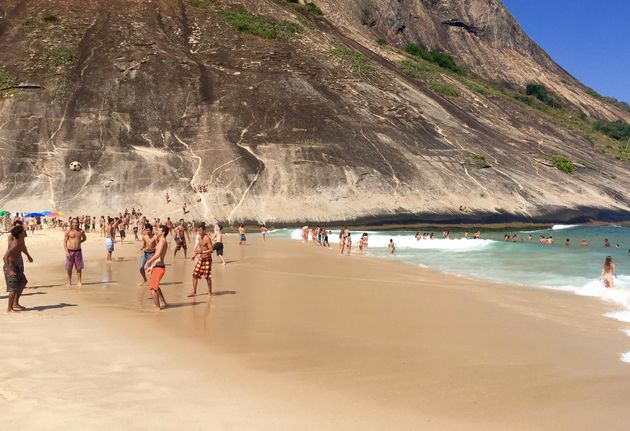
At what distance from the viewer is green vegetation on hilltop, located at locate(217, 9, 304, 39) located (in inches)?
2611

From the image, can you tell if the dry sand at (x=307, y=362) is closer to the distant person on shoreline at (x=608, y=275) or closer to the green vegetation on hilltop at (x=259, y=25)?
the distant person on shoreline at (x=608, y=275)

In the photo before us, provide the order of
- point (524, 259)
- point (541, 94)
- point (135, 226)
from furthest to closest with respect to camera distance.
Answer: point (541, 94)
point (135, 226)
point (524, 259)

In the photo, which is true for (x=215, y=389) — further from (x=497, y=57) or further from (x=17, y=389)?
(x=497, y=57)

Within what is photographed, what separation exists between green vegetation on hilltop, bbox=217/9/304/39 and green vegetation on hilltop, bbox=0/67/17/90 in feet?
79.2

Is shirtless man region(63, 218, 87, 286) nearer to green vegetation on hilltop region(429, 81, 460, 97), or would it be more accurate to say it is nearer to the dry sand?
the dry sand

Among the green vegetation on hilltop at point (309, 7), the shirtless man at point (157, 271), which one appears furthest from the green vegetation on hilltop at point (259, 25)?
the shirtless man at point (157, 271)

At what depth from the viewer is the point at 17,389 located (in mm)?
6379

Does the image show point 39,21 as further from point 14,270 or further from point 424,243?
point 14,270

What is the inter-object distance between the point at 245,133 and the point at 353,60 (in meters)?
20.4

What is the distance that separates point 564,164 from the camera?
61.8 metres

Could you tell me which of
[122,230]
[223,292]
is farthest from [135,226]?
[223,292]

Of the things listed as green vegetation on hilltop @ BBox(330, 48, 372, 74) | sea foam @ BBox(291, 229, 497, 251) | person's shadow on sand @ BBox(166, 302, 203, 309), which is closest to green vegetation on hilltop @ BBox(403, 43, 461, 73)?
green vegetation on hilltop @ BBox(330, 48, 372, 74)

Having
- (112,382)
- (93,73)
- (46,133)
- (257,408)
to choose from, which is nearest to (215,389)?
(257,408)

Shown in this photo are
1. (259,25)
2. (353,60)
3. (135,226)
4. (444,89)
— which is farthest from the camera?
(444,89)
